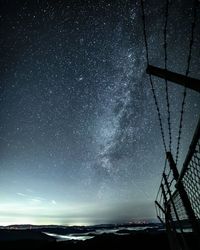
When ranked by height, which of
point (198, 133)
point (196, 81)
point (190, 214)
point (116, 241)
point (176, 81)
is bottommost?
point (190, 214)

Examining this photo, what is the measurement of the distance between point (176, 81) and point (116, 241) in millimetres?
39963

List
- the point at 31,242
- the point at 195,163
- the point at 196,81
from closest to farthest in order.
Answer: the point at 196,81 < the point at 195,163 < the point at 31,242

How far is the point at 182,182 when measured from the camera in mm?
4289

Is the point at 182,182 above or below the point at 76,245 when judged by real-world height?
below

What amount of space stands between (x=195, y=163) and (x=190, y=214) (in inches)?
39.8

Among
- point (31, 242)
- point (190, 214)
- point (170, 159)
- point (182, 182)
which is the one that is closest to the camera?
point (190, 214)

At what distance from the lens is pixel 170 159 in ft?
16.3

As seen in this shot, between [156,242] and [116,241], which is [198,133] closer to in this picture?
[156,242]

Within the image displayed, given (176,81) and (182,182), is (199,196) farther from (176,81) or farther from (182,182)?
(176,81)

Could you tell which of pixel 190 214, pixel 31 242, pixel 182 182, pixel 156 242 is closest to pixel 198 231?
pixel 190 214

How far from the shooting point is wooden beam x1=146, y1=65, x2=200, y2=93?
7.58ft

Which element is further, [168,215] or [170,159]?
[168,215]

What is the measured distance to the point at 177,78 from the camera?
2.70 m

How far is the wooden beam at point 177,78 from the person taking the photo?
2.31 m
